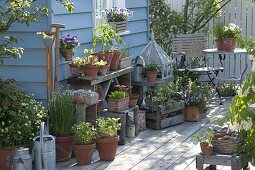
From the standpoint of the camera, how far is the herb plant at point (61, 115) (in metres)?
5.48

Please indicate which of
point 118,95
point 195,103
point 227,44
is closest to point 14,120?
point 118,95

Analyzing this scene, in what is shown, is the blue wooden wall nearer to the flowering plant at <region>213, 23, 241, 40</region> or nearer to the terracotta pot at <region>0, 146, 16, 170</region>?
the terracotta pot at <region>0, 146, 16, 170</region>

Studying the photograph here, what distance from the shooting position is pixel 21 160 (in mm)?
4879

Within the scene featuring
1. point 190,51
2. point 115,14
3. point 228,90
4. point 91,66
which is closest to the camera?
point 91,66

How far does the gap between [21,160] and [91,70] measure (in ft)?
4.97

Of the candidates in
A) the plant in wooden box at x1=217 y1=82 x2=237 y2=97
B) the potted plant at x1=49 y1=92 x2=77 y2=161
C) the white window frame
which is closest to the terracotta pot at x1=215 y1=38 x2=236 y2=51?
the plant in wooden box at x1=217 y1=82 x2=237 y2=97

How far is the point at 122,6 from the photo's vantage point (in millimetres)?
7793

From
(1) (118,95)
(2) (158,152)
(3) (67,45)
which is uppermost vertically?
(3) (67,45)

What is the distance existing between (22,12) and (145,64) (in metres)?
2.69

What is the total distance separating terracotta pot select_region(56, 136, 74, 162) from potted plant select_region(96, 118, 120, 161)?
265 mm

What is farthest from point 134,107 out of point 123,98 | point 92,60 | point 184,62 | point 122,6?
point 184,62

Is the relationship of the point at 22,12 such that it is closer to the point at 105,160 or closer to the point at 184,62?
the point at 105,160

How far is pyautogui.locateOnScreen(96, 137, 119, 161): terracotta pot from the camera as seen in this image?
5559 mm

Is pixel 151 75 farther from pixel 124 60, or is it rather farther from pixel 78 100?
pixel 78 100
